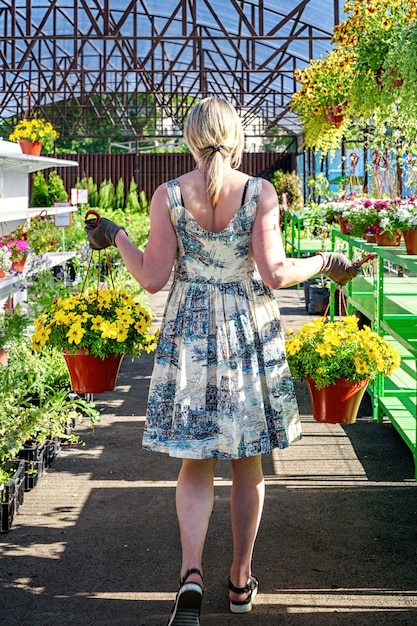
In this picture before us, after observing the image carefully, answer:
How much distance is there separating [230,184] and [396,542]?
1.60 meters

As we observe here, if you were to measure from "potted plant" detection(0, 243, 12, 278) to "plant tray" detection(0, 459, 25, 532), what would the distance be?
1.93 m

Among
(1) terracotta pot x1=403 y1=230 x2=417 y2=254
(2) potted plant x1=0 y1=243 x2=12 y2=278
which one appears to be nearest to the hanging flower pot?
(1) terracotta pot x1=403 y1=230 x2=417 y2=254

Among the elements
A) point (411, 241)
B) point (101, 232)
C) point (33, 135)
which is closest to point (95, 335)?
point (101, 232)

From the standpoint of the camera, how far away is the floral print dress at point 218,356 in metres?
2.56

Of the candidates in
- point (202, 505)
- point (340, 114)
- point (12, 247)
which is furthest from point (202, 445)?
point (340, 114)

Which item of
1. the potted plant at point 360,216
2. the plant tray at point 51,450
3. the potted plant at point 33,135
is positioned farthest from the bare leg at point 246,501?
the potted plant at point 33,135

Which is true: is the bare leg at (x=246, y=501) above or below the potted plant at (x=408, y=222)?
below

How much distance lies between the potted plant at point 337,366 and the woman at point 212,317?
0.99 ft

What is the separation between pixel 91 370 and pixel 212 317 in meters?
0.62

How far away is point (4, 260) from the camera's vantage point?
5.55 metres

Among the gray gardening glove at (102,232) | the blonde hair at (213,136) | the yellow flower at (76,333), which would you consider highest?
the blonde hair at (213,136)

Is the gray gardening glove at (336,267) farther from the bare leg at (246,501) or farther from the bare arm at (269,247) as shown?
the bare leg at (246,501)

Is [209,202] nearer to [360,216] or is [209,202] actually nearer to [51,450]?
[51,450]

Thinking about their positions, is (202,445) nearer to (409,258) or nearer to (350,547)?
(350,547)
